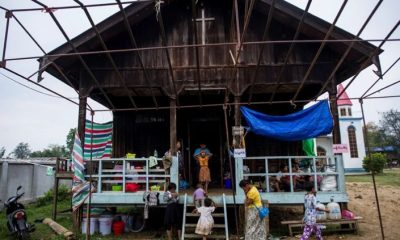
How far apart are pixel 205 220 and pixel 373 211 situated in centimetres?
801

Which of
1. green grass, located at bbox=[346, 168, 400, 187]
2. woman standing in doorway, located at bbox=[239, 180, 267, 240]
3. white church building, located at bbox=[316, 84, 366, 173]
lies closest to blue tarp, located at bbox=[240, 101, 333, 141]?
woman standing in doorway, located at bbox=[239, 180, 267, 240]

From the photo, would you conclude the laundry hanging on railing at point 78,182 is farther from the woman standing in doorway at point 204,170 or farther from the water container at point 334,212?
the water container at point 334,212

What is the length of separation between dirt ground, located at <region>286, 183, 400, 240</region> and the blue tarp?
114 inches

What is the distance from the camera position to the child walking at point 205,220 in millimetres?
8227

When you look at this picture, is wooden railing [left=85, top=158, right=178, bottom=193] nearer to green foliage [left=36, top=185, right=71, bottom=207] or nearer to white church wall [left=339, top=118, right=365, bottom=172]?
green foliage [left=36, top=185, right=71, bottom=207]

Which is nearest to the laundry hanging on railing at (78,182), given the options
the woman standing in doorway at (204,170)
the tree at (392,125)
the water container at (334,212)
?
the woman standing in doorway at (204,170)

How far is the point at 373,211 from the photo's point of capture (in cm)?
1273

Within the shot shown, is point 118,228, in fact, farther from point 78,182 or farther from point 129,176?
point 78,182

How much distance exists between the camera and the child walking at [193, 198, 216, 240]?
27.0 feet

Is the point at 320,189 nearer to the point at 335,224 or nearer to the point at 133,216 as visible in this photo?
the point at 335,224

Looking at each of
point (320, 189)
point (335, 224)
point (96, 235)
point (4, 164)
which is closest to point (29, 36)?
point (96, 235)

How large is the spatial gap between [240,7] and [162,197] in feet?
22.8

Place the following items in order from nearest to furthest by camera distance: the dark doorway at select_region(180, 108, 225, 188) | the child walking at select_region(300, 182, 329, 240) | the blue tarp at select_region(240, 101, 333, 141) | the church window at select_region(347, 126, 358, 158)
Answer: the child walking at select_region(300, 182, 329, 240), the blue tarp at select_region(240, 101, 333, 141), the dark doorway at select_region(180, 108, 225, 188), the church window at select_region(347, 126, 358, 158)

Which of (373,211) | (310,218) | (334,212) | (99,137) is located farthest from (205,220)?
Result: (373,211)
